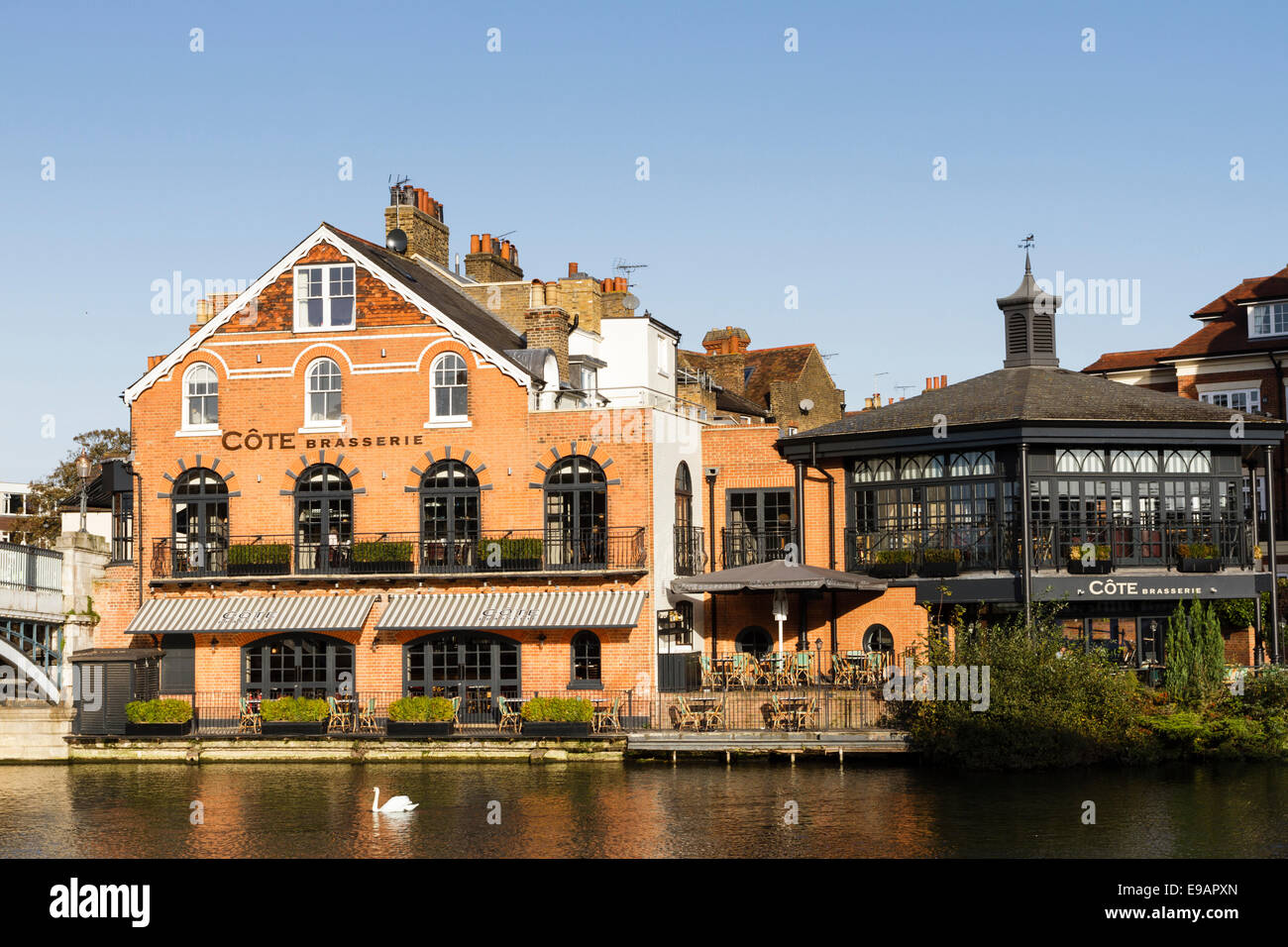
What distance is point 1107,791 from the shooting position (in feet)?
85.7

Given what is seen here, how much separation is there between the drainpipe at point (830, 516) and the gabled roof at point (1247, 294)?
1773cm

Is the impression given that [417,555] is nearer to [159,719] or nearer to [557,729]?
[557,729]

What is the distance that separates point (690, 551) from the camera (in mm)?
37906

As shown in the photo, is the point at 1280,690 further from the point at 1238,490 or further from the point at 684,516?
the point at 684,516

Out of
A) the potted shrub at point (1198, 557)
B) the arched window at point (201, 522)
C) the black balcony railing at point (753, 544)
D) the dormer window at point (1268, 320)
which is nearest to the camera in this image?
the potted shrub at point (1198, 557)

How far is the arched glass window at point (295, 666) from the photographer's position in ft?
120

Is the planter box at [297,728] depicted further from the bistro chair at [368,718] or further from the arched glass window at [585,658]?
the arched glass window at [585,658]

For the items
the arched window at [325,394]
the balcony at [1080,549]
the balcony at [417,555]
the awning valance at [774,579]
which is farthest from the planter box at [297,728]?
the balcony at [1080,549]

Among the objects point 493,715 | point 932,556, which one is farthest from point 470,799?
point 932,556

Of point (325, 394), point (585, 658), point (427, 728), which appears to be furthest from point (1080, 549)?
point (325, 394)

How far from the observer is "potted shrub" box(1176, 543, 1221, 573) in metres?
34.7

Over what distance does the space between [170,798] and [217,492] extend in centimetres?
1167

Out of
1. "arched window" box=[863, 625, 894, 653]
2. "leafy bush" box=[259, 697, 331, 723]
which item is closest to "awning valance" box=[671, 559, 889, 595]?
"arched window" box=[863, 625, 894, 653]
